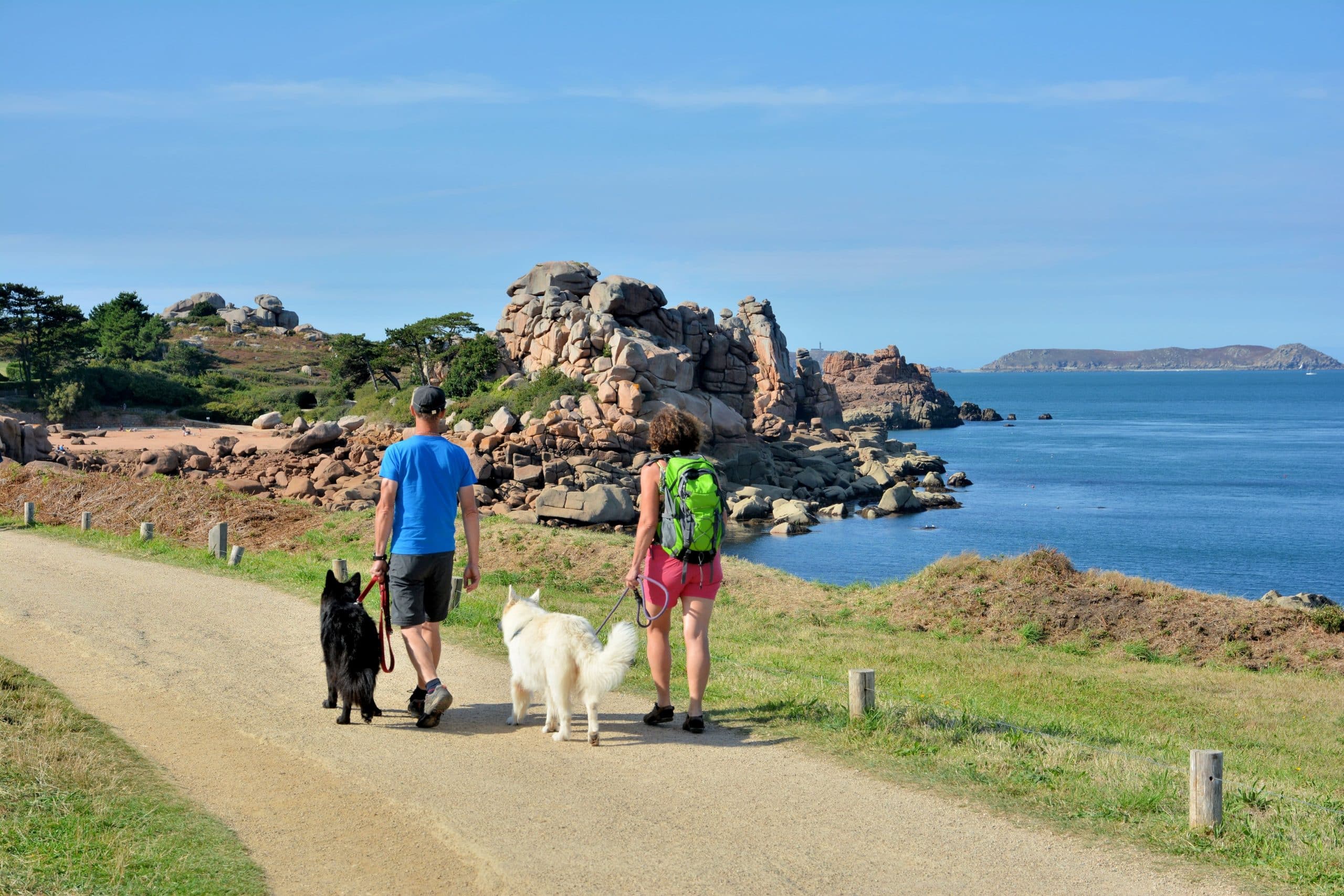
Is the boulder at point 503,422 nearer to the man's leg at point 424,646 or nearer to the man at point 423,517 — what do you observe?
the man's leg at point 424,646

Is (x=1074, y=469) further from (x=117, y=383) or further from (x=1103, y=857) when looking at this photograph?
(x=1103, y=857)

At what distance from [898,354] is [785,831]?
152m

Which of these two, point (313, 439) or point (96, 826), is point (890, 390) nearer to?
point (313, 439)

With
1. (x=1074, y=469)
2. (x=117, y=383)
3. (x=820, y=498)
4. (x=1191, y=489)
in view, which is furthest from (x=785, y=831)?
(x=1074, y=469)

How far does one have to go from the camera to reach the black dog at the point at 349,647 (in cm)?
745

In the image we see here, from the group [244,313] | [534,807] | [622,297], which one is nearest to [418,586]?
[534,807]

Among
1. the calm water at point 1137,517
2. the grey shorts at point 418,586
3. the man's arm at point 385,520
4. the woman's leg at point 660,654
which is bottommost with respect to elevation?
the calm water at point 1137,517

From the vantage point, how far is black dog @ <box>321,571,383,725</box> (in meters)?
7.45

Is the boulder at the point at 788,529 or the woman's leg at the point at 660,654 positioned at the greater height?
the woman's leg at the point at 660,654

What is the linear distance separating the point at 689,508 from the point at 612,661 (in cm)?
115

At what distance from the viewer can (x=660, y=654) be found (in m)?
7.52

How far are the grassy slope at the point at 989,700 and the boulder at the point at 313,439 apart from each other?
2142 cm

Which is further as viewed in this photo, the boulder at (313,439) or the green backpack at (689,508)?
the boulder at (313,439)

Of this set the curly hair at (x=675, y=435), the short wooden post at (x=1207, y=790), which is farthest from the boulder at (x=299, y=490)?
the short wooden post at (x=1207, y=790)
